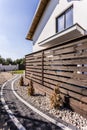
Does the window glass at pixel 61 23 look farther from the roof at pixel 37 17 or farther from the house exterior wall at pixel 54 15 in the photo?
the roof at pixel 37 17

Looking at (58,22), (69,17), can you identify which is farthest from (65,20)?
(58,22)

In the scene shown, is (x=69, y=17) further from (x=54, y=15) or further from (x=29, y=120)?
(x=29, y=120)

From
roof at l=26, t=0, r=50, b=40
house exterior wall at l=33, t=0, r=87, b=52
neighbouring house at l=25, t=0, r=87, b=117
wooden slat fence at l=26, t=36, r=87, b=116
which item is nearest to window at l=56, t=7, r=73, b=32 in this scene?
neighbouring house at l=25, t=0, r=87, b=117

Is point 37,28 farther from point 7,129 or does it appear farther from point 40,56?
point 7,129

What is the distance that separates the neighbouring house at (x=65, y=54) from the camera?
499 cm

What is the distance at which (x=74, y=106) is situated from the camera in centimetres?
521

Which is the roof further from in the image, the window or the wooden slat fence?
the wooden slat fence

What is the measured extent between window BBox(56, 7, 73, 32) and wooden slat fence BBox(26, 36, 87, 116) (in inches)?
138

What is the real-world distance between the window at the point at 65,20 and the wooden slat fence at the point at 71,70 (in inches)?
138

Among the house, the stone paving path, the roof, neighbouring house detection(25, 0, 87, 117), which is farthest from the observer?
the roof

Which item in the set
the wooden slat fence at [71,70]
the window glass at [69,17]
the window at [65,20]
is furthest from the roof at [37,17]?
the wooden slat fence at [71,70]

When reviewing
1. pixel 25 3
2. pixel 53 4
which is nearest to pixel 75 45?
pixel 53 4

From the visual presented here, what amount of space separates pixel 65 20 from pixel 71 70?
6203 mm

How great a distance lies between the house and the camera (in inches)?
343
